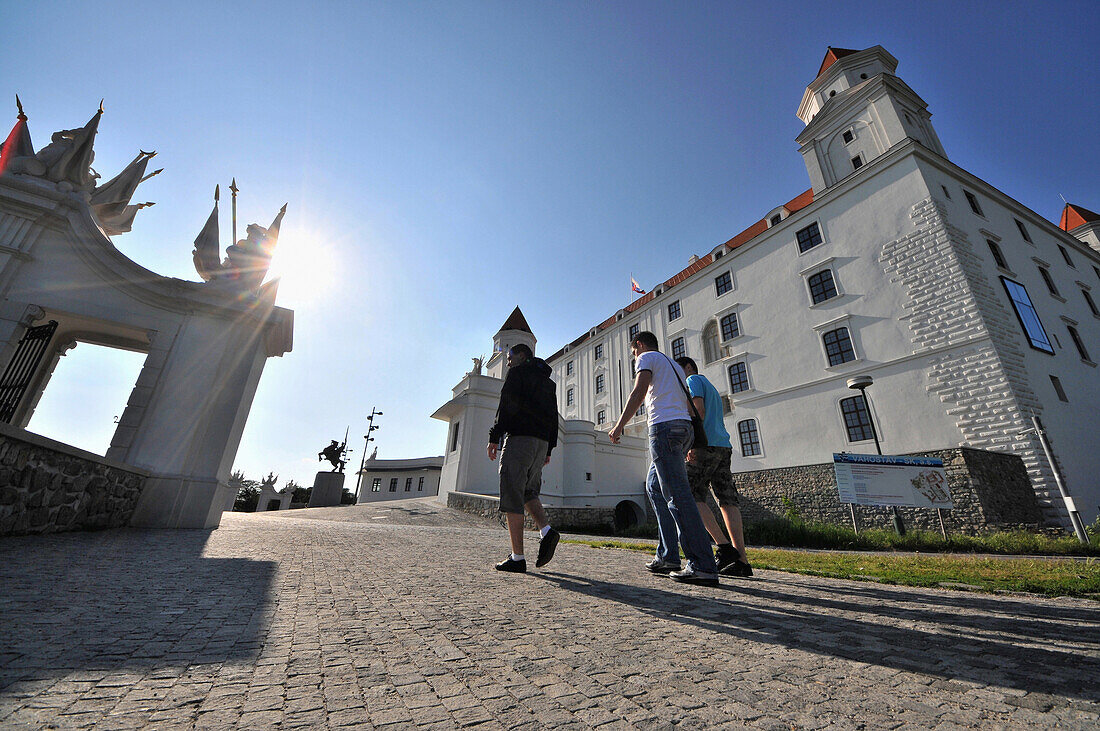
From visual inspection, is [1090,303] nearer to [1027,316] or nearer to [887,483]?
[1027,316]

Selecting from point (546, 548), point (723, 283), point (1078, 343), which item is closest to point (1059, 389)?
point (1078, 343)

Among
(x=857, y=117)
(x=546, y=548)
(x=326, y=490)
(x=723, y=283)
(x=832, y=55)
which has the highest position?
(x=832, y=55)

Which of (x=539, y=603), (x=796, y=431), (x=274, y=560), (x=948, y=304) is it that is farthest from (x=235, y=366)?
(x=948, y=304)

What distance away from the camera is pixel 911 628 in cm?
209

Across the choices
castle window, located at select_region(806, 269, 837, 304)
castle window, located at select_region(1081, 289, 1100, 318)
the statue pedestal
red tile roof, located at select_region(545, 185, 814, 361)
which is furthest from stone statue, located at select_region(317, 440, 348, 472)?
castle window, located at select_region(1081, 289, 1100, 318)

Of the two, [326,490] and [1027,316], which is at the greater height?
[1027,316]

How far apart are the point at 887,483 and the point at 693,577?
1079 cm

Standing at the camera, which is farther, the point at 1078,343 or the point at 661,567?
the point at 1078,343

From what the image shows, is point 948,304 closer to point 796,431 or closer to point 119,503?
point 796,431

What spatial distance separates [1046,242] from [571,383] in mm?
28392

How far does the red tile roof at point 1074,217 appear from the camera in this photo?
28047 millimetres

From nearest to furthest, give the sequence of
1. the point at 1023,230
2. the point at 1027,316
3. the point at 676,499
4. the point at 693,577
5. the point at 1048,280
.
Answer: the point at 693,577 → the point at 676,499 → the point at 1027,316 → the point at 1048,280 → the point at 1023,230

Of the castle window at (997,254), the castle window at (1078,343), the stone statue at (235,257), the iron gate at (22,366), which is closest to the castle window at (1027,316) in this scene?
the castle window at (997,254)

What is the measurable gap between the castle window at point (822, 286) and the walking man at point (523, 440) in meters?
19.8
